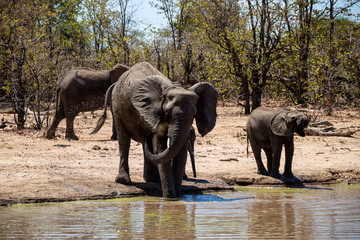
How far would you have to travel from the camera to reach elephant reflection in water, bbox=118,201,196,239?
551 centimetres

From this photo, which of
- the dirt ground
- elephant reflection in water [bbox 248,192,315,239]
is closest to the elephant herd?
the dirt ground

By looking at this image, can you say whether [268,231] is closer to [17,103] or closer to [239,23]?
[17,103]

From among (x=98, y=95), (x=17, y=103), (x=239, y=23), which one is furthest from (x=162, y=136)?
(x=239, y=23)

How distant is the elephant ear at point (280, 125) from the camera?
1004 centimetres

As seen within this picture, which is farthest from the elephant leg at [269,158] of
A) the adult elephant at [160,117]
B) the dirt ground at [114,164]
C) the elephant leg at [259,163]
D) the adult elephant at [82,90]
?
the adult elephant at [82,90]

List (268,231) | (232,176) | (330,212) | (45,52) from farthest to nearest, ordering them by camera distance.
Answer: (45,52), (232,176), (330,212), (268,231)

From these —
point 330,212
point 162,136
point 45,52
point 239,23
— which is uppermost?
point 239,23

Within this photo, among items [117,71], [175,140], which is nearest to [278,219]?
[175,140]

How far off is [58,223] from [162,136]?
2.24 meters

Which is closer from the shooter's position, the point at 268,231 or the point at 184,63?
the point at 268,231

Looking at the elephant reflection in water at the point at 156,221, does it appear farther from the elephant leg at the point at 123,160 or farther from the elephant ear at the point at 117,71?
the elephant ear at the point at 117,71

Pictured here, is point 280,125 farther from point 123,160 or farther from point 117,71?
point 117,71

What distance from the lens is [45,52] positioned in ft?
60.4

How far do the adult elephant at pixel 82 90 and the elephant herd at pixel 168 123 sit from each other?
6.30 metres
